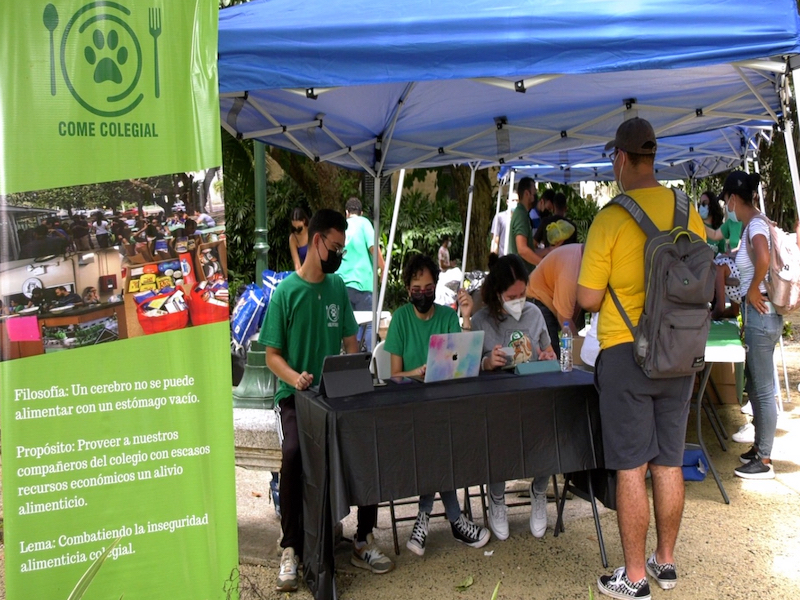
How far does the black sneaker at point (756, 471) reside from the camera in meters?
5.52

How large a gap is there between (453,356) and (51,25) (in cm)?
238

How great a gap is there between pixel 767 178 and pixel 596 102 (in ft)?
34.5

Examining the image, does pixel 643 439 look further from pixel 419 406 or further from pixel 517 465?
pixel 419 406

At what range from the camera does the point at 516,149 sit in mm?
7348

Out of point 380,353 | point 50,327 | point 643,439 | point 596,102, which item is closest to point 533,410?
point 643,439

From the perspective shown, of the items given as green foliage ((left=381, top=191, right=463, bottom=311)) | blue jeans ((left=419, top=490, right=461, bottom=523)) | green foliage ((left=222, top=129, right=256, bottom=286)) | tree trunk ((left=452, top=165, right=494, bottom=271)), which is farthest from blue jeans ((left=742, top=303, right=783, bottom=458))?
green foliage ((left=222, top=129, right=256, bottom=286))

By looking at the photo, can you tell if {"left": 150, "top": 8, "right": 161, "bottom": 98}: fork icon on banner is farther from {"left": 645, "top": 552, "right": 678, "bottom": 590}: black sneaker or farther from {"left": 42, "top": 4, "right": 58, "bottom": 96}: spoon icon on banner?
{"left": 645, "top": 552, "right": 678, "bottom": 590}: black sneaker

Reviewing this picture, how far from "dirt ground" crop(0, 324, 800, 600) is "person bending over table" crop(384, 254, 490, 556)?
0.12m

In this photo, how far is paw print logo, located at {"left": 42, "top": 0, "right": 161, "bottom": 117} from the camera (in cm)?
272

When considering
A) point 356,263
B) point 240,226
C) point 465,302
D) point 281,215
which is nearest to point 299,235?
point 356,263

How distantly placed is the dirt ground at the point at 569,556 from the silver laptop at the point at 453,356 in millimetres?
1020

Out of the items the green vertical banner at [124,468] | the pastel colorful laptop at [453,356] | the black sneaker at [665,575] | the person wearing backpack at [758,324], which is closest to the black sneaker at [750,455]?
the person wearing backpack at [758,324]

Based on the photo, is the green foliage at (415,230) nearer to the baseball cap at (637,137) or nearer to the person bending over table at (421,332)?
the person bending over table at (421,332)

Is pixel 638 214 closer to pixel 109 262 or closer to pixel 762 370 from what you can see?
pixel 109 262
